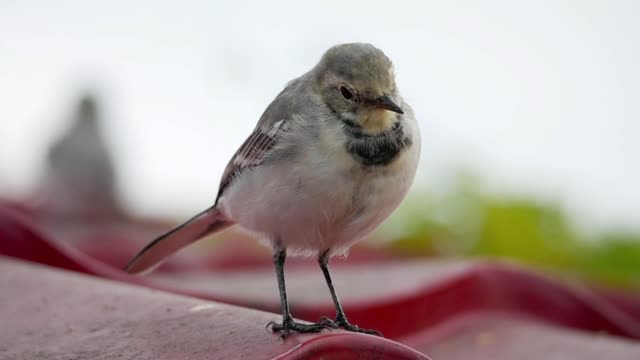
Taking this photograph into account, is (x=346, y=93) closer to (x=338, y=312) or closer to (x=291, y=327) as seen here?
(x=338, y=312)

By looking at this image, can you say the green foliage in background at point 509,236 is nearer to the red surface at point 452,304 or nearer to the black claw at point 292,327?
the red surface at point 452,304

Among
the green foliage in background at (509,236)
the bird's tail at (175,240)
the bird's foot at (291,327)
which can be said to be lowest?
the green foliage in background at (509,236)

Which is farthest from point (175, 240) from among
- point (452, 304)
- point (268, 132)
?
A: point (452, 304)

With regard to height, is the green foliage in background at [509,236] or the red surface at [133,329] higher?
the red surface at [133,329]

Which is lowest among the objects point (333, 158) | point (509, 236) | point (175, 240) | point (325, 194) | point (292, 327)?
point (509, 236)

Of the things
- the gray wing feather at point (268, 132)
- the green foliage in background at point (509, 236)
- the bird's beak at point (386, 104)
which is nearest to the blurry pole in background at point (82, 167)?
the green foliage in background at point (509, 236)

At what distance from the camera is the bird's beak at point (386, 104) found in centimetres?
319

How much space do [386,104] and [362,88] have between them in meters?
0.11

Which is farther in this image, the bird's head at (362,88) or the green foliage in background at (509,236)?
the green foliage in background at (509,236)

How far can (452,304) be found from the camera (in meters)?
4.46

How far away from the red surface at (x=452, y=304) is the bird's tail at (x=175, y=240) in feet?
0.24

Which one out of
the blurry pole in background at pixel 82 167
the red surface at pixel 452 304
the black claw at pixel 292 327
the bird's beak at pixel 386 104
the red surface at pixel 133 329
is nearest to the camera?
the red surface at pixel 133 329

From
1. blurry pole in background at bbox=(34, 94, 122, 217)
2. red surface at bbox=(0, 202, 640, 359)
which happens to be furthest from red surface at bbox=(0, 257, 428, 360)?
blurry pole in background at bbox=(34, 94, 122, 217)

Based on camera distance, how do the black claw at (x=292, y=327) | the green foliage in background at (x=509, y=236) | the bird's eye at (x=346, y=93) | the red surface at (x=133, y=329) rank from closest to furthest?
the red surface at (x=133, y=329) < the black claw at (x=292, y=327) < the bird's eye at (x=346, y=93) < the green foliage in background at (x=509, y=236)
